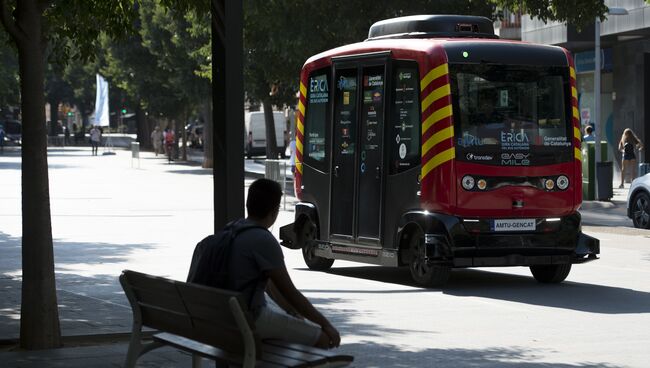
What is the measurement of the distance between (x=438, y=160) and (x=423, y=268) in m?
1.14

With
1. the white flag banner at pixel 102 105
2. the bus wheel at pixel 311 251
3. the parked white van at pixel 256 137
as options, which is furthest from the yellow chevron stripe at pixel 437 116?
the white flag banner at pixel 102 105

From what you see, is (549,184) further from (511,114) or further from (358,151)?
(358,151)

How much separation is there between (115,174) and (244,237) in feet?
140

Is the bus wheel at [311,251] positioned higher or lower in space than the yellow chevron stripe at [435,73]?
lower

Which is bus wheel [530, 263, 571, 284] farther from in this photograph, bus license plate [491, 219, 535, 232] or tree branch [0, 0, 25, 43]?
tree branch [0, 0, 25, 43]

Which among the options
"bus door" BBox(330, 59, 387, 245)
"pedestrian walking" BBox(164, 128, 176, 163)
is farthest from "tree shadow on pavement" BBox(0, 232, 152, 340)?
"pedestrian walking" BBox(164, 128, 176, 163)

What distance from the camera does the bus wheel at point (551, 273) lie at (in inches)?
618

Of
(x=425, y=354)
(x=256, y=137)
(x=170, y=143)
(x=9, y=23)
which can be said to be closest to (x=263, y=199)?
(x=425, y=354)

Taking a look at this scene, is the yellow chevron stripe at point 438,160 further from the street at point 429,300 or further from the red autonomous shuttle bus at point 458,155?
the street at point 429,300

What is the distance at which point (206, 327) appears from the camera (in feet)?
23.1

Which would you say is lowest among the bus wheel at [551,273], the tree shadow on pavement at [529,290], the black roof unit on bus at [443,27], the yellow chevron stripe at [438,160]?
the tree shadow on pavement at [529,290]

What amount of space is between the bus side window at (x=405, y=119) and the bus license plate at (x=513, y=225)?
1070 mm

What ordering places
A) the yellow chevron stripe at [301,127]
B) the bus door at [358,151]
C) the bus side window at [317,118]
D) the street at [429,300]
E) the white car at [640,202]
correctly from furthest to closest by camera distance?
the white car at [640,202]
the yellow chevron stripe at [301,127]
the bus side window at [317,118]
the bus door at [358,151]
the street at [429,300]

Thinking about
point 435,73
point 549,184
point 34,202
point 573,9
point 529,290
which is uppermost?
point 573,9
